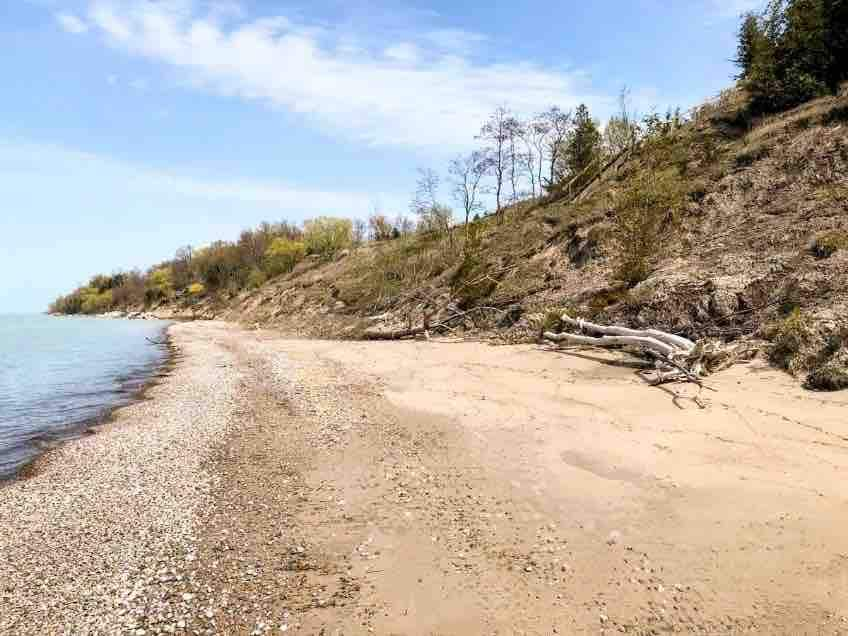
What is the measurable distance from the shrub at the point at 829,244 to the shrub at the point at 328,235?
58092 mm

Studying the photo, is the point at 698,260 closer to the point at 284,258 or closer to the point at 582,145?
the point at 582,145

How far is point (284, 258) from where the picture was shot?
237 feet

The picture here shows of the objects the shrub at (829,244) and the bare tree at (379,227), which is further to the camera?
the bare tree at (379,227)

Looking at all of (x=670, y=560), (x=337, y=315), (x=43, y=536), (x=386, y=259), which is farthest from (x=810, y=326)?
(x=386, y=259)

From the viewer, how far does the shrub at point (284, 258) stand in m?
71.8

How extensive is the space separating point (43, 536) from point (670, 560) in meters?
7.85

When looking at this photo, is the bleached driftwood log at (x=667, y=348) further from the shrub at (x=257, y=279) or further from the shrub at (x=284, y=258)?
the shrub at (x=257, y=279)

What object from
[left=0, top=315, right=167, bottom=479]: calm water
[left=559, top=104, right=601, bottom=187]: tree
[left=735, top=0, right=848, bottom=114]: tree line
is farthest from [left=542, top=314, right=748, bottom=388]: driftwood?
[left=559, top=104, right=601, bottom=187]: tree

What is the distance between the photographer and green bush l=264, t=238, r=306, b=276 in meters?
71.8

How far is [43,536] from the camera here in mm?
6574

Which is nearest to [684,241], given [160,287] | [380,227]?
[380,227]

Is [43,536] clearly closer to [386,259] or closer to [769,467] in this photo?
[769,467]

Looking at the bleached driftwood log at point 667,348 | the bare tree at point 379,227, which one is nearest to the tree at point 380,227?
the bare tree at point 379,227

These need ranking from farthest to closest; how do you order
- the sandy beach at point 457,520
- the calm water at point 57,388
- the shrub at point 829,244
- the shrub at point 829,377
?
the shrub at point 829,244 < the calm water at point 57,388 < the shrub at point 829,377 < the sandy beach at point 457,520
